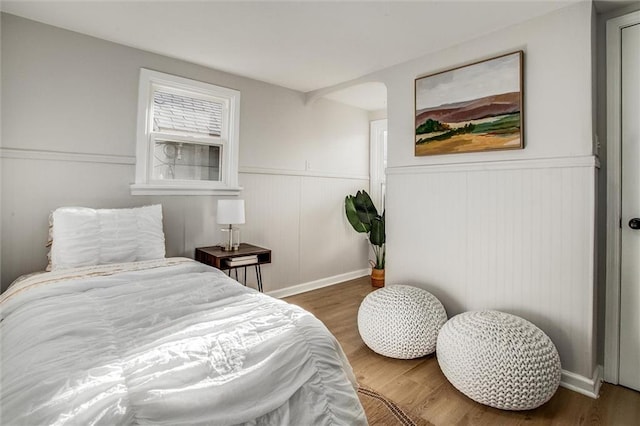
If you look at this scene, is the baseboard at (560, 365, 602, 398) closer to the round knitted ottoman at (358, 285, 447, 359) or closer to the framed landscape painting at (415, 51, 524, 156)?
the round knitted ottoman at (358, 285, 447, 359)

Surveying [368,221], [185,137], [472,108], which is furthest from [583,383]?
[185,137]

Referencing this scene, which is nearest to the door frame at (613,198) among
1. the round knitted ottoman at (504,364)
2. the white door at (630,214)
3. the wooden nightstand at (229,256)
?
the white door at (630,214)

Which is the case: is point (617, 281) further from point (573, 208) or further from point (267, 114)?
point (267, 114)

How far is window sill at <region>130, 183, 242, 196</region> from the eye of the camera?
8.79 feet

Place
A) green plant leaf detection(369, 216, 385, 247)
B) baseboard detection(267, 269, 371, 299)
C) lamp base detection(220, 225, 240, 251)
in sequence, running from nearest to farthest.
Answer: lamp base detection(220, 225, 240, 251)
baseboard detection(267, 269, 371, 299)
green plant leaf detection(369, 216, 385, 247)

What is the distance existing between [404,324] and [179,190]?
2.22 meters

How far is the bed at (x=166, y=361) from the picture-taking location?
2.74ft

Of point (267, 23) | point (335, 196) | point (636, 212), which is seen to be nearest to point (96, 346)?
point (267, 23)

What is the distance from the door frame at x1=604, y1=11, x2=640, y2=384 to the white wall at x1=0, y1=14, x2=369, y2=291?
2.73 metres

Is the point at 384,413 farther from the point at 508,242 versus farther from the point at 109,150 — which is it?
the point at 109,150

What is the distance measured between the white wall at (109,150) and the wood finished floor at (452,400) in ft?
5.53

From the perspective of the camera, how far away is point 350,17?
2.20 metres

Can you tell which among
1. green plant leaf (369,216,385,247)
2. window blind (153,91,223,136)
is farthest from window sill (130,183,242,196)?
green plant leaf (369,216,385,247)

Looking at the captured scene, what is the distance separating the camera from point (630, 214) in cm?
201
